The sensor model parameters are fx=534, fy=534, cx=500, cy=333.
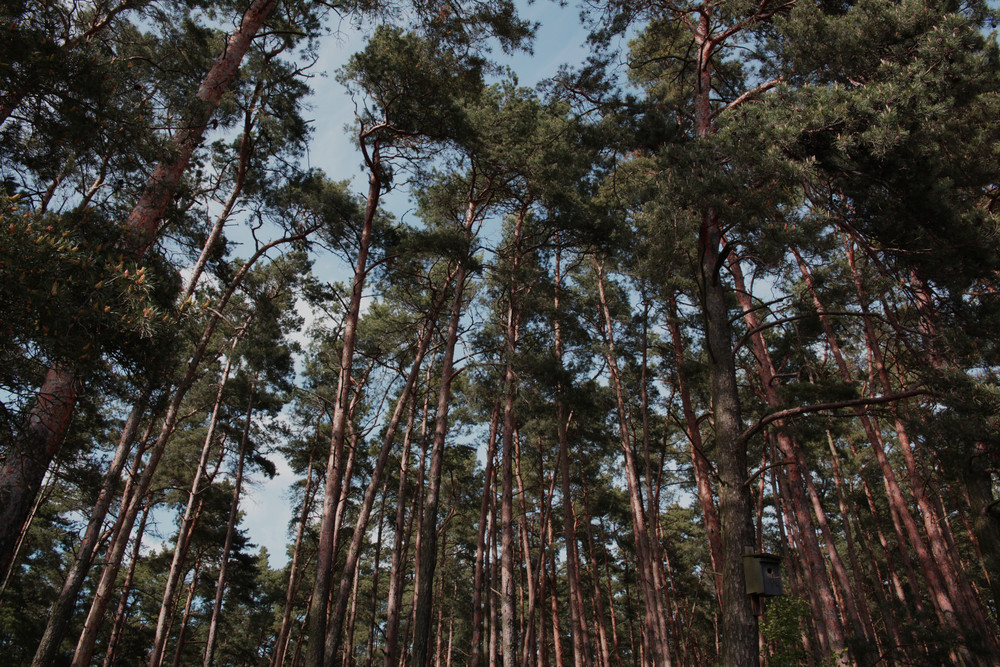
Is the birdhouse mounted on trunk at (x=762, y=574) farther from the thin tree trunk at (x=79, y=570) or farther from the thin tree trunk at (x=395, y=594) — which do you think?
the thin tree trunk at (x=395, y=594)

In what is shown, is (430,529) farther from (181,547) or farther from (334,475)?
(181,547)

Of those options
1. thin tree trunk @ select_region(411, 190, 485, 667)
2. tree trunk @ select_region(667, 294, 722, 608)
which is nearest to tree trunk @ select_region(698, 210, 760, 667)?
tree trunk @ select_region(667, 294, 722, 608)

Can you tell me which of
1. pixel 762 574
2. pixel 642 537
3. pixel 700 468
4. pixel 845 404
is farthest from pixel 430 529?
pixel 845 404

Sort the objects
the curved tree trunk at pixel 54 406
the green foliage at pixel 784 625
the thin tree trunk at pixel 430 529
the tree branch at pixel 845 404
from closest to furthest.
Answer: the curved tree trunk at pixel 54 406
the tree branch at pixel 845 404
the green foliage at pixel 784 625
the thin tree trunk at pixel 430 529

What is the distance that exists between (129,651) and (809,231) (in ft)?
81.0

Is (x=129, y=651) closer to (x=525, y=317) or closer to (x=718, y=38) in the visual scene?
(x=525, y=317)

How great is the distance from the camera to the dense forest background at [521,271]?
4.73 m

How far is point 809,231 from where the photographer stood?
5.61 m

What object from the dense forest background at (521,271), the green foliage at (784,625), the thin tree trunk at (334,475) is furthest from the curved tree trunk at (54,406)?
the green foliage at (784,625)

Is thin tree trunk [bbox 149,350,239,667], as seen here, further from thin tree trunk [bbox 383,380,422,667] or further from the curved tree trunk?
the curved tree trunk

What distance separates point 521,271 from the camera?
1122 cm

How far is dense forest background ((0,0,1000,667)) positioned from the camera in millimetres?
4734

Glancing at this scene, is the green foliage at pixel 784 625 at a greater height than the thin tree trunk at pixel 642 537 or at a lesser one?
lesser

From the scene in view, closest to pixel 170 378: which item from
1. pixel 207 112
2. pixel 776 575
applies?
pixel 207 112
